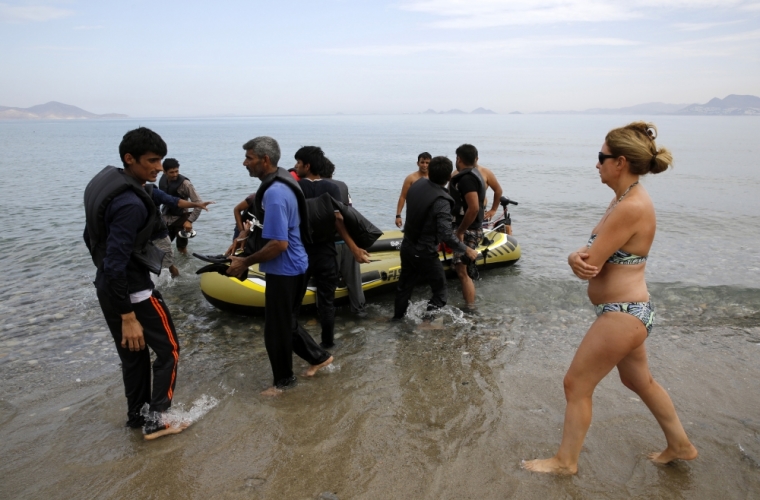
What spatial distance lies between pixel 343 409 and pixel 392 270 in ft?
10.6

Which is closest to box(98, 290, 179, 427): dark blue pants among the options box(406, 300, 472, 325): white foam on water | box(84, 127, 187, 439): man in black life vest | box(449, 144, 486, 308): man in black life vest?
box(84, 127, 187, 439): man in black life vest

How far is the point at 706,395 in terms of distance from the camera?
4.48 m

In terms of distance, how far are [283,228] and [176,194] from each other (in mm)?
5080

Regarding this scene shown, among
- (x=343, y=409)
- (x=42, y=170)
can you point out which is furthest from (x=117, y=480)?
(x=42, y=170)

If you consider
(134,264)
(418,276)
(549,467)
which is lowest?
(549,467)

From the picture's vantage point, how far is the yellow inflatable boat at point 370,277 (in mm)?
6434

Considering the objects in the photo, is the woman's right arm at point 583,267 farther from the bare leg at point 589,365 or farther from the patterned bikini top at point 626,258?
the bare leg at point 589,365

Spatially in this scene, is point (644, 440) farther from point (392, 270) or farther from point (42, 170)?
point (42, 170)

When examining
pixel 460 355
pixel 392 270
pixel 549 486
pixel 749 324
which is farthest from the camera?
pixel 392 270

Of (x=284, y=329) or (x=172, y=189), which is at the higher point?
(x=172, y=189)

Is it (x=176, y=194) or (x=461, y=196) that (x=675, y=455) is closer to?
(x=461, y=196)

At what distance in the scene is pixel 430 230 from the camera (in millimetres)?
5836

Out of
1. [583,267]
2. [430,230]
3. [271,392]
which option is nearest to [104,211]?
[271,392]

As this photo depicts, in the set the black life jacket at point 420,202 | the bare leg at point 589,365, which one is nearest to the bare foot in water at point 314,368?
the black life jacket at point 420,202
